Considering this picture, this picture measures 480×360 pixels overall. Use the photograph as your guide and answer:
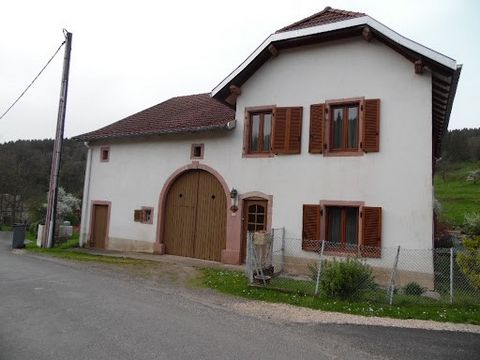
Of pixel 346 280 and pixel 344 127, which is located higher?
pixel 344 127

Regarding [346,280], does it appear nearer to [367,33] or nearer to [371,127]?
[371,127]

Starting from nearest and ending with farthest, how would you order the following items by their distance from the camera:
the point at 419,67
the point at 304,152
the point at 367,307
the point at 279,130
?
the point at 367,307 < the point at 419,67 < the point at 304,152 < the point at 279,130

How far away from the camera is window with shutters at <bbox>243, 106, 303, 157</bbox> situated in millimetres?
12836

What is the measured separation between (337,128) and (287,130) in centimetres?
154

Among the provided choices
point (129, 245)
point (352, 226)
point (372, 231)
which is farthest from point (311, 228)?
point (129, 245)

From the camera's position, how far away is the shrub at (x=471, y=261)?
27.4 feet

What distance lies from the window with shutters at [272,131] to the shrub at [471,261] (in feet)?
18.2

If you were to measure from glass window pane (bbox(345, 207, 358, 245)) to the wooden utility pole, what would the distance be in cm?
1173

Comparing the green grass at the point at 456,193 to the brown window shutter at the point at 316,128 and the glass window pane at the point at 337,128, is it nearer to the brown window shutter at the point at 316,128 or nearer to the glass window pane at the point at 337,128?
the glass window pane at the point at 337,128

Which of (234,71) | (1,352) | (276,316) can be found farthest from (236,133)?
(1,352)

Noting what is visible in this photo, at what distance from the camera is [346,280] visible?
8820 millimetres

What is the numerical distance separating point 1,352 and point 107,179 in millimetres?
12659

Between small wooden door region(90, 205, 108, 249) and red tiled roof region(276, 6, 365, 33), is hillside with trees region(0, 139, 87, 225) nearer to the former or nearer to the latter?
small wooden door region(90, 205, 108, 249)

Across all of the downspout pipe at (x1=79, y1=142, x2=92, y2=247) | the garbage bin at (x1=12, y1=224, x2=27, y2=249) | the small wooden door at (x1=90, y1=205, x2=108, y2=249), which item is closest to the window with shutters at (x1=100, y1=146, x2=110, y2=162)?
the downspout pipe at (x1=79, y1=142, x2=92, y2=247)
